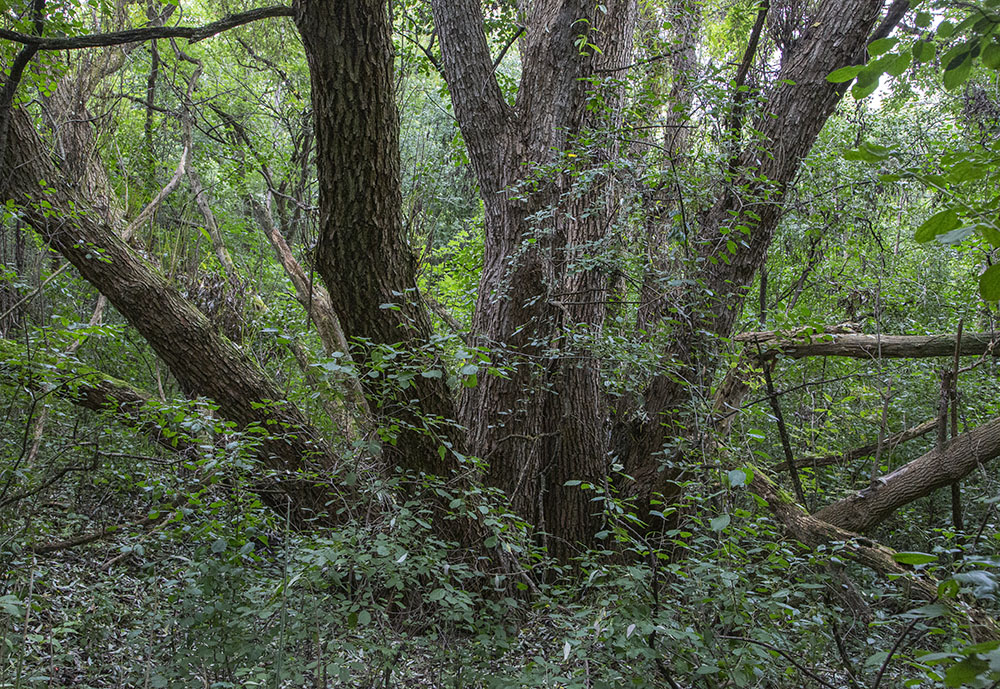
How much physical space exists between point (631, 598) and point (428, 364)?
1195mm

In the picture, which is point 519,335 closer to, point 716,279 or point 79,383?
point 716,279

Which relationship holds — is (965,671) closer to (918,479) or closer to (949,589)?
(949,589)

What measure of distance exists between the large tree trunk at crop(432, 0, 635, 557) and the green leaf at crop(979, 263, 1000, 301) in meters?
2.95

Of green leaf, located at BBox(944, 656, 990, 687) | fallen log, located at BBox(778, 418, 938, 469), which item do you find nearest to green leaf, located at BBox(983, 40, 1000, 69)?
green leaf, located at BBox(944, 656, 990, 687)

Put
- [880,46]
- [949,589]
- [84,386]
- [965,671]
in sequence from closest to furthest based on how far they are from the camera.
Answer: [965,671] < [949,589] < [880,46] < [84,386]

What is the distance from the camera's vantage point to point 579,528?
4.28 m

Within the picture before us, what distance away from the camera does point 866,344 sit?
4.16 meters

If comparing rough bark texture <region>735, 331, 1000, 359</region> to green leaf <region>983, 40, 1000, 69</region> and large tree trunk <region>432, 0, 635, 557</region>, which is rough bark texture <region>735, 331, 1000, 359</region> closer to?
large tree trunk <region>432, 0, 635, 557</region>

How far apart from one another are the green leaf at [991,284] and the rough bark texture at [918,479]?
3.67 m

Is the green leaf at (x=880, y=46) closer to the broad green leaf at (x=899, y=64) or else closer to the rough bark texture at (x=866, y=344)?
the broad green leaf at (x=899, y=64)

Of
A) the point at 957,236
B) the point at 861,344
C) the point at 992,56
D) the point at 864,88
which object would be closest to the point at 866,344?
the point at 861,344

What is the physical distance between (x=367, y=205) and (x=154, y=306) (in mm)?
2062

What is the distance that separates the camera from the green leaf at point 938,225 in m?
0.87

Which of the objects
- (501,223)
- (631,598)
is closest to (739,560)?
(631,598)
